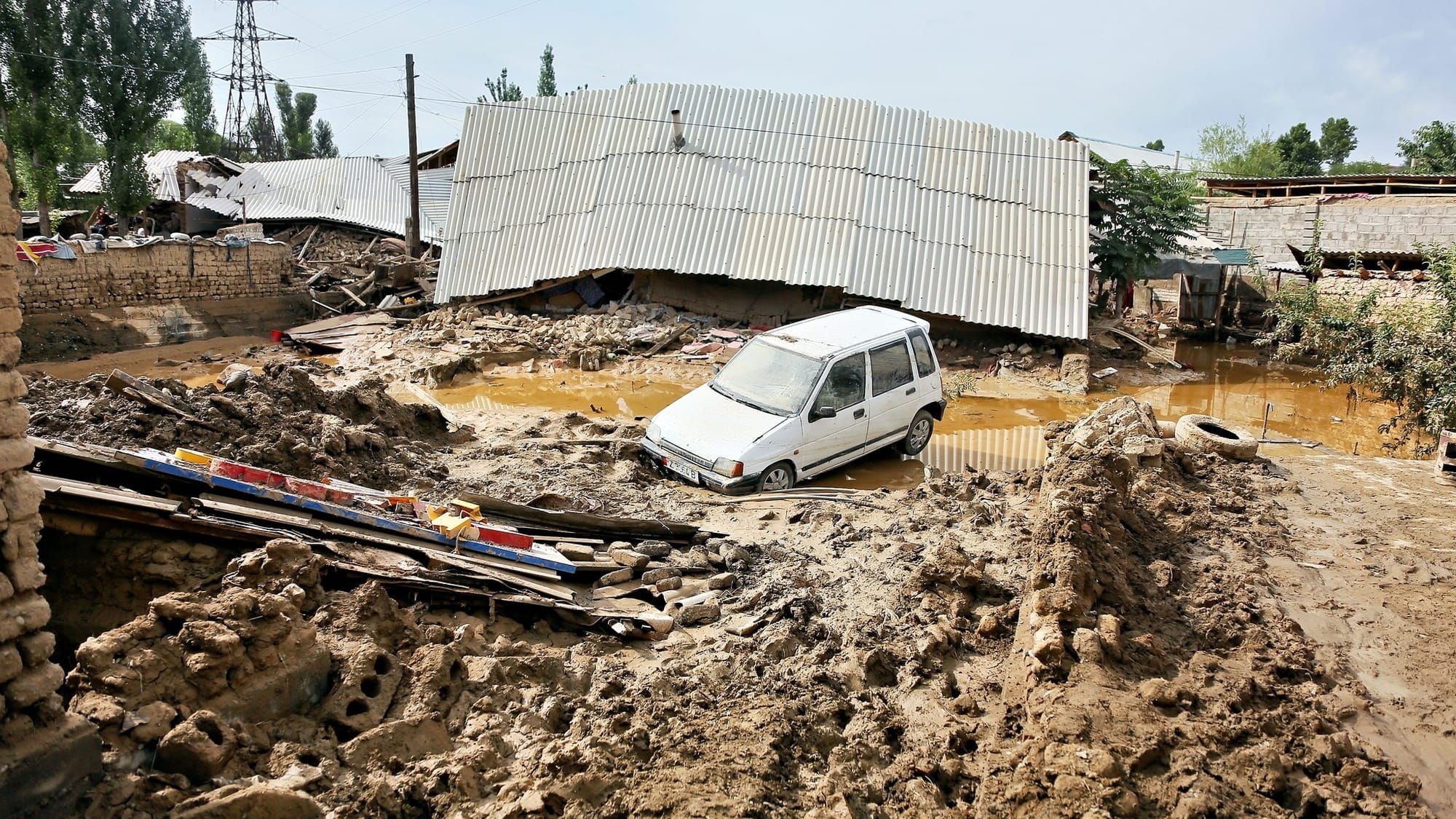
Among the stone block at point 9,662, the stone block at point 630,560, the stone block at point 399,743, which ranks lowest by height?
the stone block at point 399,743

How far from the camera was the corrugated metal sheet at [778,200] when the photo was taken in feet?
58.5

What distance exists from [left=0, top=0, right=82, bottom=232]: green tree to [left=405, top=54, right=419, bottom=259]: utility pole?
29.3ft

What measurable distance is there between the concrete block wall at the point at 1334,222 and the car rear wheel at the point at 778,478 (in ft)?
63.6

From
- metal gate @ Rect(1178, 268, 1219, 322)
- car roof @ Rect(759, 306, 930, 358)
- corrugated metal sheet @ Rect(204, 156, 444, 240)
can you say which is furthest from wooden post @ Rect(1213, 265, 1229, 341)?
corrugated metal sheet @ Rect(204, 156, 444, 240)

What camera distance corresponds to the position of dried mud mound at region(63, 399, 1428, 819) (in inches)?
149

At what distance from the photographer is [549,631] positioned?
5.30m

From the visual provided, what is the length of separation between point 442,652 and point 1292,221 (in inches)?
1126

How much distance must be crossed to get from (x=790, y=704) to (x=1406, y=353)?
10547 mm

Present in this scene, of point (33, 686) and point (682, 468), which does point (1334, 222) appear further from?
point (33, 686)

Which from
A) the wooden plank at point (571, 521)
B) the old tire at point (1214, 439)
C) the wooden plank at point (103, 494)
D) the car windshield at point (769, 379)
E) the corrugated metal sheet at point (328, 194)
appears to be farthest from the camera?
the corrugated metal sheet at point (328, 194)

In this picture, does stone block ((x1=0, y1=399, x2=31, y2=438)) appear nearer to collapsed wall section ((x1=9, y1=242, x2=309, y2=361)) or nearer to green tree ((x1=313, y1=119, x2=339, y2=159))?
collapsed wall section ((x1=9, y1=242, x2=309, y2=361))

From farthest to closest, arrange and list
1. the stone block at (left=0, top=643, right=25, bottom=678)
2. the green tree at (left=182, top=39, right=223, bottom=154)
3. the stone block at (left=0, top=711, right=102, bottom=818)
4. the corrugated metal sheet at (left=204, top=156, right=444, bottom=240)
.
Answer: the green tree at (left=182, top=39, right=223, bottom=154) < the corrugated metal sheet at (left=204, top=156, right=444, bottom=240) < the stone block at (left=0, top=643, right=25, bottom=678) < the stone block at (left=0, top=711, right=102, bottom=818)

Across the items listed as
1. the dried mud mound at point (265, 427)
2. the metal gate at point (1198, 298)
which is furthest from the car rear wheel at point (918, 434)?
the metal gate at point (1198, 298)

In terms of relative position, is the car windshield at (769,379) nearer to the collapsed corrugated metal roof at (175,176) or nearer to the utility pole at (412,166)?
the utility pole at (412,166)
